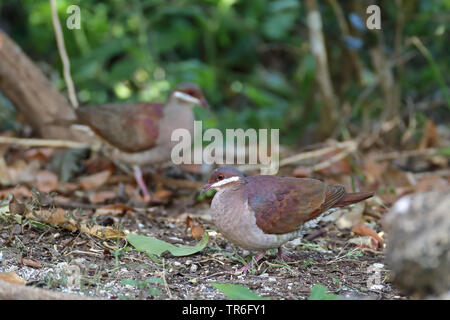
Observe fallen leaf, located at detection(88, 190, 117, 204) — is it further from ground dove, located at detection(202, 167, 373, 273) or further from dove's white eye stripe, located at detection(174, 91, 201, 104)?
ground dove, located at detection(202, 167, 373, 273)

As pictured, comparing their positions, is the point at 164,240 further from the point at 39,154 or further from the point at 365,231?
the point at 39,154

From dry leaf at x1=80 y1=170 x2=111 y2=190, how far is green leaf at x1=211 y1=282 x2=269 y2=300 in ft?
8.78

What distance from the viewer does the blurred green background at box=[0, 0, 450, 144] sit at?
6.89 meters

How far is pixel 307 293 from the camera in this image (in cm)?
329

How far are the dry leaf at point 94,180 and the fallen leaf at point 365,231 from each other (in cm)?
249

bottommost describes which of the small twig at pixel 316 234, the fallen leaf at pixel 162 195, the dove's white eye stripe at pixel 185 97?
the small twig at pixel 316 234

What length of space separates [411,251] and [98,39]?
20.3 ft

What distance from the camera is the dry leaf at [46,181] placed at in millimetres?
5484

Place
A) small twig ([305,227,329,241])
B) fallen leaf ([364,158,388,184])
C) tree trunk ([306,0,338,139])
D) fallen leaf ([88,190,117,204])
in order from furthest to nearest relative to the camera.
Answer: tree trunk ([306,0,338,139]) < fallen leaf ([364,158,388,184]) < fallen leaf ([88,190,117,204]) < small twig ([305,227,329,241])

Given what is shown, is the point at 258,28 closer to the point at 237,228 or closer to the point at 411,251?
the point at 237,228

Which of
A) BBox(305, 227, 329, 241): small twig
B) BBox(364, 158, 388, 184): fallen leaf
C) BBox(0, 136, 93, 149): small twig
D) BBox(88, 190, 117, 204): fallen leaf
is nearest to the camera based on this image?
BBox(305, 227, 329, 241): small twig

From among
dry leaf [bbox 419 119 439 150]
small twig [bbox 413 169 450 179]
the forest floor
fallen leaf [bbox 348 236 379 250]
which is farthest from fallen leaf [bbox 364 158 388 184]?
fallen leaf [bbox 348 236 379 250]

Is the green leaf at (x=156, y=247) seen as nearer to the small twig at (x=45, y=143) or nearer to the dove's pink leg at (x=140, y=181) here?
the dove's pink leg at (x=140, y=181)

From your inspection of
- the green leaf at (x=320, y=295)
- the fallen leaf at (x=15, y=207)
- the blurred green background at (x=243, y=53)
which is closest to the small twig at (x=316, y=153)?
the blurred green background at (x=243, y=53)
